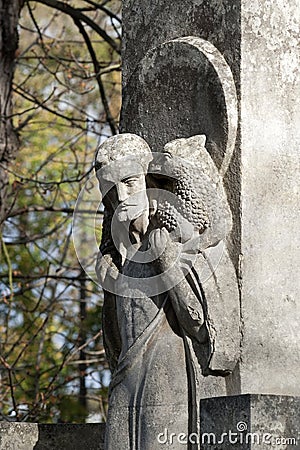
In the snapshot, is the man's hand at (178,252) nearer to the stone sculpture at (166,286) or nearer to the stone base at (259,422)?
the stone sculpture at (166,286)

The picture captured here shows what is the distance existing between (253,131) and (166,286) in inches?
26.3

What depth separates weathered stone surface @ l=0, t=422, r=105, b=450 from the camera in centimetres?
503

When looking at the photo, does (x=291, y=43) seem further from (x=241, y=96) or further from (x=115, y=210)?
(x=115, y=210)

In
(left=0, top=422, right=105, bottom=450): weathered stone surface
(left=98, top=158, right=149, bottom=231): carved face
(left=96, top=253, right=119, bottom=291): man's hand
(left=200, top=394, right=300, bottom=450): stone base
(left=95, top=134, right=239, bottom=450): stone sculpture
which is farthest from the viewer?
(left=0, top=422, right=105, bottom=450): weathered stone surface

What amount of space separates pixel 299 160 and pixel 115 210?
72cm

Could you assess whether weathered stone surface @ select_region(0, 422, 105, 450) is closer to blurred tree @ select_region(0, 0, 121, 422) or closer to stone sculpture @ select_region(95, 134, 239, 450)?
stone sculpture @ select_region(95, 134, 239, 450)

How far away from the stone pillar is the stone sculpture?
75 millimetres

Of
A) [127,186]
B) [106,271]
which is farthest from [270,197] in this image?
[106,271]

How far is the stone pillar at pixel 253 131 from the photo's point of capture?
14.9 feet

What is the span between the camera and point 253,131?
4.68 m

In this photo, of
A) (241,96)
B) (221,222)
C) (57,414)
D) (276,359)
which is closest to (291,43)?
(241,96)

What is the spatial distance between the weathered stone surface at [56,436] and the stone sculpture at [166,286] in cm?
48

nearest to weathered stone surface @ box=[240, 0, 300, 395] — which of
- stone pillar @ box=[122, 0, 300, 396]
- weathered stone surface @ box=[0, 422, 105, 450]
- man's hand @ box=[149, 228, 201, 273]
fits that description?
stone pillar @ box=[122, 0, 300, 396]

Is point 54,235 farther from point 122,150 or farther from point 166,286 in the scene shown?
point 166,286
